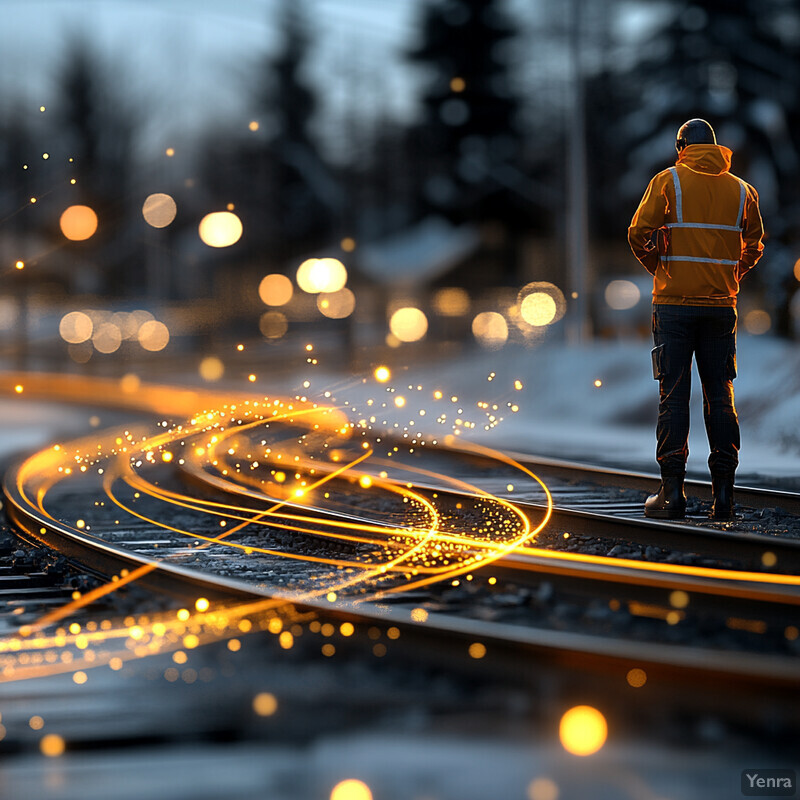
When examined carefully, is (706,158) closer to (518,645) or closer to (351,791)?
(518,645)

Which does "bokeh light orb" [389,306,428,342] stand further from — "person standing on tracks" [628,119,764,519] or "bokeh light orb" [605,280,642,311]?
"person standing on tracks" [628,119,764,519]

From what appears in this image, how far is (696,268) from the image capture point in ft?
24.5

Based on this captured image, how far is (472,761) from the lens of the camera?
11.9 ft

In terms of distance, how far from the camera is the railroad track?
16.1 ft

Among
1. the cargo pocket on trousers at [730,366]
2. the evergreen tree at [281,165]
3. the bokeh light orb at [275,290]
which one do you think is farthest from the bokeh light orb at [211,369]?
the bokeh light orb at [275,290]

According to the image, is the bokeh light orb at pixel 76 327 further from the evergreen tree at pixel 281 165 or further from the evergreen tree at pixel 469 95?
the evergreen tree at pixel 469 95

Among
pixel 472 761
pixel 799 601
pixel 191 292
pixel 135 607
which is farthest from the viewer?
pixel 191 292

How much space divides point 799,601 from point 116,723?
8.95 feet

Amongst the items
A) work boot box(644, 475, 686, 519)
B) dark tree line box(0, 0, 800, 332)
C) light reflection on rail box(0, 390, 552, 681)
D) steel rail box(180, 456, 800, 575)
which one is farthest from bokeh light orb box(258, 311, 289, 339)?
work boot box(644, 475, 686, 519)

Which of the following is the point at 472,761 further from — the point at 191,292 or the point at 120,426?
the point at 191,292

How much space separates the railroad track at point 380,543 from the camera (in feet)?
16.1

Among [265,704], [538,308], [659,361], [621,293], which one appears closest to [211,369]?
[538,308]

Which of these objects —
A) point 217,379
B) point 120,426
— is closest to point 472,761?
point 120,426

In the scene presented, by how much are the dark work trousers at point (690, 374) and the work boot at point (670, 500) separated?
3.3 inches
